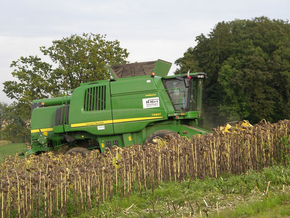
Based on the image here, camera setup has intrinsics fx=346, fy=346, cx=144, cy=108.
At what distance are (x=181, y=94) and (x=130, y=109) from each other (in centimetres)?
188

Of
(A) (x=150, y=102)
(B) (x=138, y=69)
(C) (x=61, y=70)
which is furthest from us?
(C) (x=61, y=70)

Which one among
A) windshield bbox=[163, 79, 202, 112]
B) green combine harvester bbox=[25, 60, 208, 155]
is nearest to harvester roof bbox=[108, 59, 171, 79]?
green combine harvester bbox=[25, 60, 208, 155]

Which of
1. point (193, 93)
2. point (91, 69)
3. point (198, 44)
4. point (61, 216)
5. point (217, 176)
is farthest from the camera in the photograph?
point (198, 44)

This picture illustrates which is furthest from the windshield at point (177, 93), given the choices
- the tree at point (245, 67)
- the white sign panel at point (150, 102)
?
the tree at point (245, 67)

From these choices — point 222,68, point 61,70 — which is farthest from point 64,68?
point 222,68

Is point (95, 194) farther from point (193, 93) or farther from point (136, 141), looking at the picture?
point (193, 93)

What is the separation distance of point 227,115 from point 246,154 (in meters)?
30.4

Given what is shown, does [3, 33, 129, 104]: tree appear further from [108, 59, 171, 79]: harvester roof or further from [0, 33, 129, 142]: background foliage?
[108, 59, 171, 79]: harvester roof

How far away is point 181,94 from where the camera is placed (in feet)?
40.2

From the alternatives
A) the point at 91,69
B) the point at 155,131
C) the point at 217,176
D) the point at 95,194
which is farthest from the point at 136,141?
the point at 91,69

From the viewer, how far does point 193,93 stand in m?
12.7

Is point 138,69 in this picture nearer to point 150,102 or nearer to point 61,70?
point 150,102

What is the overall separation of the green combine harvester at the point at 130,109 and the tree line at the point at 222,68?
1304 centimetres

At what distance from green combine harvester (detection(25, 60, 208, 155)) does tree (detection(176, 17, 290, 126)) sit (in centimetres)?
2210
